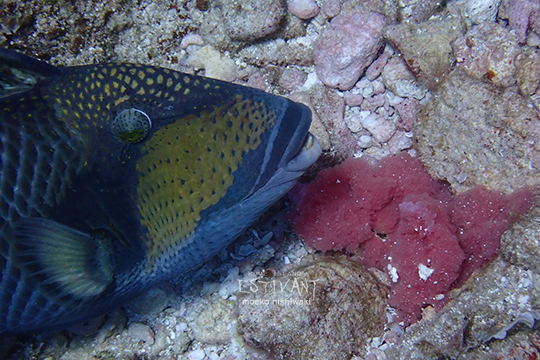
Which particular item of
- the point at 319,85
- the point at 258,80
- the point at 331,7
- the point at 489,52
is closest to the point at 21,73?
the point at 258,80

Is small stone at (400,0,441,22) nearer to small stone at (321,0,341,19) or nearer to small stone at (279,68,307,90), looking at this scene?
small stone at (321,0,341,19)

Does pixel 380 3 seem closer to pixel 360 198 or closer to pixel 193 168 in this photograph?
pixel 360 198

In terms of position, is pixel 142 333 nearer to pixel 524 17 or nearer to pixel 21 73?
pixel 21 73

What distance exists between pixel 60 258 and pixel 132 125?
841 millimetres

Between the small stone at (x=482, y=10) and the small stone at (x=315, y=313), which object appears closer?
the small stone at (x=315, y=313)

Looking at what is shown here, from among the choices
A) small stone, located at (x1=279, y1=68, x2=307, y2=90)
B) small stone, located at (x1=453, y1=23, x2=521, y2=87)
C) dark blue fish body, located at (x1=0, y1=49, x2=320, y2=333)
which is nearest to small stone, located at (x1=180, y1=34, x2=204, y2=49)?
small stone, located at (x1=279, y1=68, x2=307, y2=90)

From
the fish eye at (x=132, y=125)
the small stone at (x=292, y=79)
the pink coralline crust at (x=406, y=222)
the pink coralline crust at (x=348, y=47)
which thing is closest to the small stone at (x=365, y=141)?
the pink coralline crust at (x=406, y=222)

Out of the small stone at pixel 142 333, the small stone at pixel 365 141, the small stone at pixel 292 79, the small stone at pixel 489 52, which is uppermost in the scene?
the small stone at pixel 292 79

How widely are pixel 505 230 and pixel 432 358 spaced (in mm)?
1065

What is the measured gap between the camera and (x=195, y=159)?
1.89 meters

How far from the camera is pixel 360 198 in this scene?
3.05m

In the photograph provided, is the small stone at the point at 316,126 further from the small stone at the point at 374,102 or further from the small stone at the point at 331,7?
the small stone at the point at 331,7

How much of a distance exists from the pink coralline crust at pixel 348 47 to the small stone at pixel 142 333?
2879mm

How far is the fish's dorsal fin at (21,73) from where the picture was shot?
194cm
